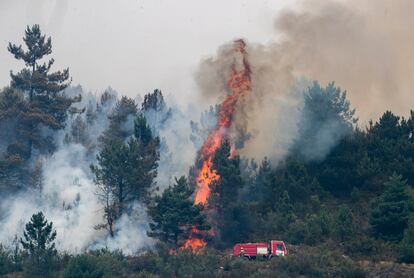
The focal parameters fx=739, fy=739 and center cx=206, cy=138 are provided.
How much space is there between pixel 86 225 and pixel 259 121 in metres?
24.3

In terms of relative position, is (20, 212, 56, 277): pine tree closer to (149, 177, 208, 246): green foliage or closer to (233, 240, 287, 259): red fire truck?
(149, 177, 208, 246): green foliage

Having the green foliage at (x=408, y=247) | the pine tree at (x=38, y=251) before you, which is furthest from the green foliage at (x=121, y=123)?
the green foliage at (x=408, y=247)

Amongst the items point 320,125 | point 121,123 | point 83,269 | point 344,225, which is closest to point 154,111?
point 121,123

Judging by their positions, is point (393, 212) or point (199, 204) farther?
point (199, 204)

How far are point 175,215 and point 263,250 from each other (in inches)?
406

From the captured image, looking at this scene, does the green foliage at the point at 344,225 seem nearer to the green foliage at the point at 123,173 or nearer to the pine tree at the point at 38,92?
the green foliage at the point at 123,173

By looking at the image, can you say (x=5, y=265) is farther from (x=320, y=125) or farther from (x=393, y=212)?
(x=320, y=125)

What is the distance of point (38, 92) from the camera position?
94562mm

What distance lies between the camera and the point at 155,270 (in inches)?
2370

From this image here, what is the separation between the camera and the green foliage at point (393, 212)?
206ft

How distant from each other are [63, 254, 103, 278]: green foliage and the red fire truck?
1247 centimetres

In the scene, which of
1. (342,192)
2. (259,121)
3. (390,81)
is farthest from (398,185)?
(390,81)

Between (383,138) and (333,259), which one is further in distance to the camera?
(383,138)

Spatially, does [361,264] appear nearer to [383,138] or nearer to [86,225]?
[383,138]
